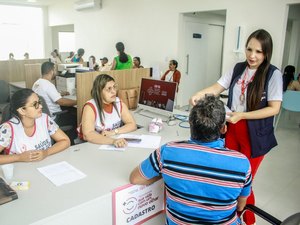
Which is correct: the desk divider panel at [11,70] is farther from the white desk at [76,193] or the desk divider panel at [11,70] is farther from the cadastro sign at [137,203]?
the cadastro sign at [137,203]

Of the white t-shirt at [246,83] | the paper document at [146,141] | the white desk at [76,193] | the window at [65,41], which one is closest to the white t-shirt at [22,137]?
the white desk at [76,193]

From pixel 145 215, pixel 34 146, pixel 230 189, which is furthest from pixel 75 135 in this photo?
pixel 230 189

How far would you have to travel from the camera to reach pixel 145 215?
158 cm

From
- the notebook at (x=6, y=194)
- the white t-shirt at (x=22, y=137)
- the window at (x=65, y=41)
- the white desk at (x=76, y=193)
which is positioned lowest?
the white desk at (x=76, y=193)

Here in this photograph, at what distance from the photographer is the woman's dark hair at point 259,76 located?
1.53m

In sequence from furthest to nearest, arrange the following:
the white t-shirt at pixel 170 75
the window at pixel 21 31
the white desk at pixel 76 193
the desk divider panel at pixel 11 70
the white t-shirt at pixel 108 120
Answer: the window at pixel 21 31
the white t-shirt at pixel 170 75
the desk divider panel at pixel 11 70
the white t-shirt at pixel 108 120
the white desk at pixel 76 193

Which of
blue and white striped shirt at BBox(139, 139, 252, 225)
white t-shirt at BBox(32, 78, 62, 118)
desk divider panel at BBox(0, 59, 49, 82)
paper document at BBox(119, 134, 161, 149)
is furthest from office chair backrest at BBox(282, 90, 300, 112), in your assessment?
desk divider panel at BBox(0, 59, 49, 82)

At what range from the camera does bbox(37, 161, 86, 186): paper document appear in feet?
4.70

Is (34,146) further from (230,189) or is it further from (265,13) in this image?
(265,13)

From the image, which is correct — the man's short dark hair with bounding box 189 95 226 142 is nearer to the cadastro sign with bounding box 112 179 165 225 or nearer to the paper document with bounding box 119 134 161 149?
the cadastro sign with bounding box 112 179 165 225

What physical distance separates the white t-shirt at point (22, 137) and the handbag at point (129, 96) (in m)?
1.28

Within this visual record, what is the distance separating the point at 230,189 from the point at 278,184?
2039 millimetres

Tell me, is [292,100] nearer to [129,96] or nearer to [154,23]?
[129,96]

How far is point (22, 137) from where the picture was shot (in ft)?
5.70
